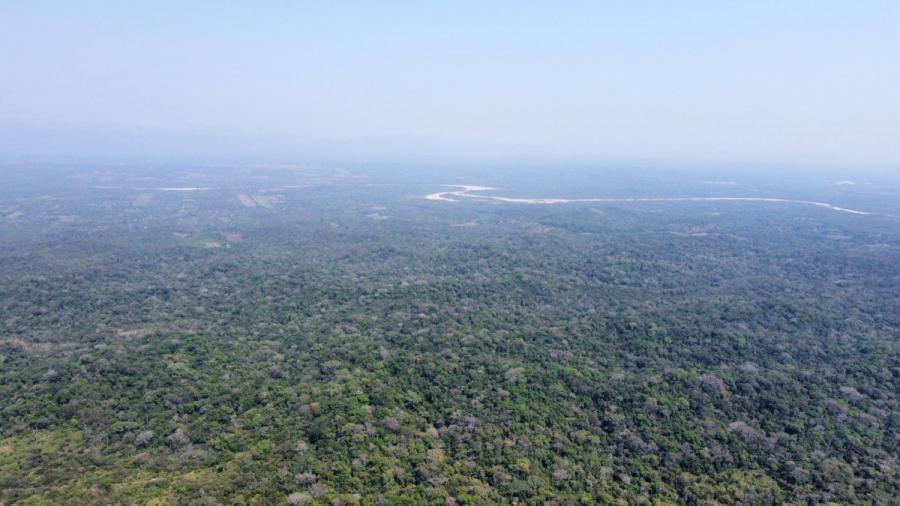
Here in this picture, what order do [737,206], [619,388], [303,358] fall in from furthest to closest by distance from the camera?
[737,206] → [303,358] → [619,388]

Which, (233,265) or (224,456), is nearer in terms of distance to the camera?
(224,456)

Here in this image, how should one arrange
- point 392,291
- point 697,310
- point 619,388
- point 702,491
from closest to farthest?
point 702,491
point 619,388
point 697,310
point 392,291

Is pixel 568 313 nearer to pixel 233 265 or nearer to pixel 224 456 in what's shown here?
pixel 224 456

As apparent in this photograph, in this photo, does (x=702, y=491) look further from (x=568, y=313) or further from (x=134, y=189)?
(x=134, y=189)

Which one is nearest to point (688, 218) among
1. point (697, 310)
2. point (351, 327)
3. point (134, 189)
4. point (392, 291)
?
point (697, 310)

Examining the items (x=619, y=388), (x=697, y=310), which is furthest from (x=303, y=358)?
(x=697, y=310)

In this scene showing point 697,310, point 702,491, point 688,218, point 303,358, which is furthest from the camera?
point 688,218

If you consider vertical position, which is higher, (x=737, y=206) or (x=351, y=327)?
(x=737, y=206)
